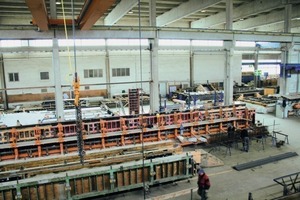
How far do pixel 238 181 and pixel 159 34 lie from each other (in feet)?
30.5

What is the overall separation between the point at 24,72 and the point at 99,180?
21.8 metres

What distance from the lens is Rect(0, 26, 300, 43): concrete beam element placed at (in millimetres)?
12453

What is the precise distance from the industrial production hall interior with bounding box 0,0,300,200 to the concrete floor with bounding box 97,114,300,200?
1.5 inches

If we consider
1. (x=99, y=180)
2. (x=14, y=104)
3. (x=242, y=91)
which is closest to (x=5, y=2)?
(x=14, y=104)

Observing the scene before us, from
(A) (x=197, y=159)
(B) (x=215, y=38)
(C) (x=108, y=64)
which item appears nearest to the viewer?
(A) (x=197, y=159)

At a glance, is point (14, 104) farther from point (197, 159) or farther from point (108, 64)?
point (197, 159)

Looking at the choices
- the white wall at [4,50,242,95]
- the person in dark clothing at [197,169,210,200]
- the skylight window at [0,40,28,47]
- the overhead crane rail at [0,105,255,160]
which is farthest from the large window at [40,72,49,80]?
the person in dark clothing at [197,169,210,200]

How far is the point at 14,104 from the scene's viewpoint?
25859 millimetres

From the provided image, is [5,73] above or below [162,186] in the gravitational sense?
above

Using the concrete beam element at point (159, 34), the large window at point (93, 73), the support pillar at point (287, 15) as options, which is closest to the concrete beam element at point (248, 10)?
the support pillar at point (287, 15)

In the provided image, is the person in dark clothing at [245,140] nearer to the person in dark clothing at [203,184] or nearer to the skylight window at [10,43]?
the person in dark clothing at [203,184]

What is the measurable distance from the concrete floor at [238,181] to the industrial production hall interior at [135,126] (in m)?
0.04

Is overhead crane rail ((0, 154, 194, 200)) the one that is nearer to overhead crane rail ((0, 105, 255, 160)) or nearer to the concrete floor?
the concrete floor

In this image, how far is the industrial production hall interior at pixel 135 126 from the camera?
812 centimetres
